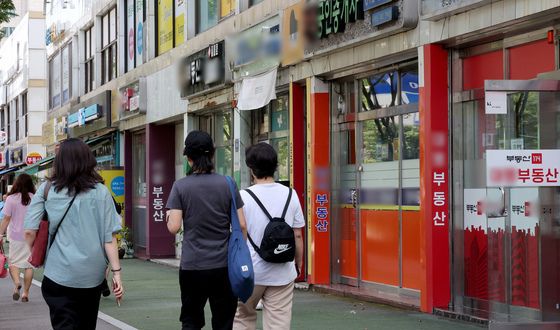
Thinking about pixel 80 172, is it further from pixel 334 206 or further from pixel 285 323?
pixel 334 206

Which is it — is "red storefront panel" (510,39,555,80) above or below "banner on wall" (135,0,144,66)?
below

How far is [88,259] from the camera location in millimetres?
6180

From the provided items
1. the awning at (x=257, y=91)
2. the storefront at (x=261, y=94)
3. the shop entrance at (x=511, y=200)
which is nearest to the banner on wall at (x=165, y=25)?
the storefront at (x=261, y=94)

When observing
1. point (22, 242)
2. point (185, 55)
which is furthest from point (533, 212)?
point (185, 55)

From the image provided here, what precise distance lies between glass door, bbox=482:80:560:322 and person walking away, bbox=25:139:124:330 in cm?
394

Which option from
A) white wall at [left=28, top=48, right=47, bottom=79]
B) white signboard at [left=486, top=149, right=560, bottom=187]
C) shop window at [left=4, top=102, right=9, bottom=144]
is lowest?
white signboard at [left=486, top=149, right=560, bottom=187]

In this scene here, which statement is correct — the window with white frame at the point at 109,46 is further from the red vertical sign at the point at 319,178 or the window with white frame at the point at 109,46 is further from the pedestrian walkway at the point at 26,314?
the red vertical sign at the point at 319,178

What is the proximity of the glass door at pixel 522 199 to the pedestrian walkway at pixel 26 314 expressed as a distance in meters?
4.23

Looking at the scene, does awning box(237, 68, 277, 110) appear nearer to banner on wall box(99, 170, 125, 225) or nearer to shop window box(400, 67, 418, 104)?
shop window box(400, 67, 418, 104)

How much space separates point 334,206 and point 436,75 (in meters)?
3.81

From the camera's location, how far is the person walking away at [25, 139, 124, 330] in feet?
20.2

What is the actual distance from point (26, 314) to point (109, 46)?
53.3ft

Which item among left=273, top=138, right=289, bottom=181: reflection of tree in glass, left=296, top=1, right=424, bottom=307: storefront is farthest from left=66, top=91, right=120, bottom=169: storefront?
left=296, top=1, right=424, bottom=307: storefront

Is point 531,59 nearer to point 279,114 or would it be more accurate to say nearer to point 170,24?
point 279,114
